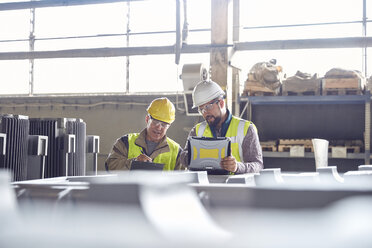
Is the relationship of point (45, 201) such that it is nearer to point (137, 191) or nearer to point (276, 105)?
point (137, 191)

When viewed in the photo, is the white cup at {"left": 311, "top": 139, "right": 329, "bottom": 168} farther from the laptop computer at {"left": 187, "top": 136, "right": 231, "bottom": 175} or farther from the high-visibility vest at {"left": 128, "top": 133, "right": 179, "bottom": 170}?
the laptop computer at {"left": 187, "top": 136, "right": 231, "bottom": 175}

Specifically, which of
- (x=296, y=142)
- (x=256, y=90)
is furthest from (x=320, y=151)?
(x=256, y=90)

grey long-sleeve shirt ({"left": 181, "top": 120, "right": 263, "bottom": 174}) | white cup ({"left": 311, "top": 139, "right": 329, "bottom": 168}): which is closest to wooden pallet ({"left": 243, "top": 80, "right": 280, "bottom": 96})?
white cup ({"left": 311, "top": 139, "right": 329, "bottom": 168})

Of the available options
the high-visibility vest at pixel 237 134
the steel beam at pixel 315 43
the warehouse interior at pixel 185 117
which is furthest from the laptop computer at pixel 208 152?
the steel beam at pixel 315 43

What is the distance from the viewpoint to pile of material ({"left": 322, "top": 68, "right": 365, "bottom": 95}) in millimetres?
7000

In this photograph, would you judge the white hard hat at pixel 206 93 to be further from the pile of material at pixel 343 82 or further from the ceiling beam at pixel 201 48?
the pile of material at pixel 343 82

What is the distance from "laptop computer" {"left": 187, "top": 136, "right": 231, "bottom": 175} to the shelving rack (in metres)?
4.22

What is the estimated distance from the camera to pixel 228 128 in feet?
13.0

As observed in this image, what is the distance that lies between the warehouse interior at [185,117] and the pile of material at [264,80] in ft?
0.06

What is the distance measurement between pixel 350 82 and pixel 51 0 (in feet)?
14.6

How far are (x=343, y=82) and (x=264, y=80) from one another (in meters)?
1.17

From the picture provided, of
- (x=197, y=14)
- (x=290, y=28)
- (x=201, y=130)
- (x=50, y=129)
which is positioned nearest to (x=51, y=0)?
(x=50, y=129)

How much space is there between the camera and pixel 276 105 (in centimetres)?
807

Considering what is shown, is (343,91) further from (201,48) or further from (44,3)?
(44,3)
